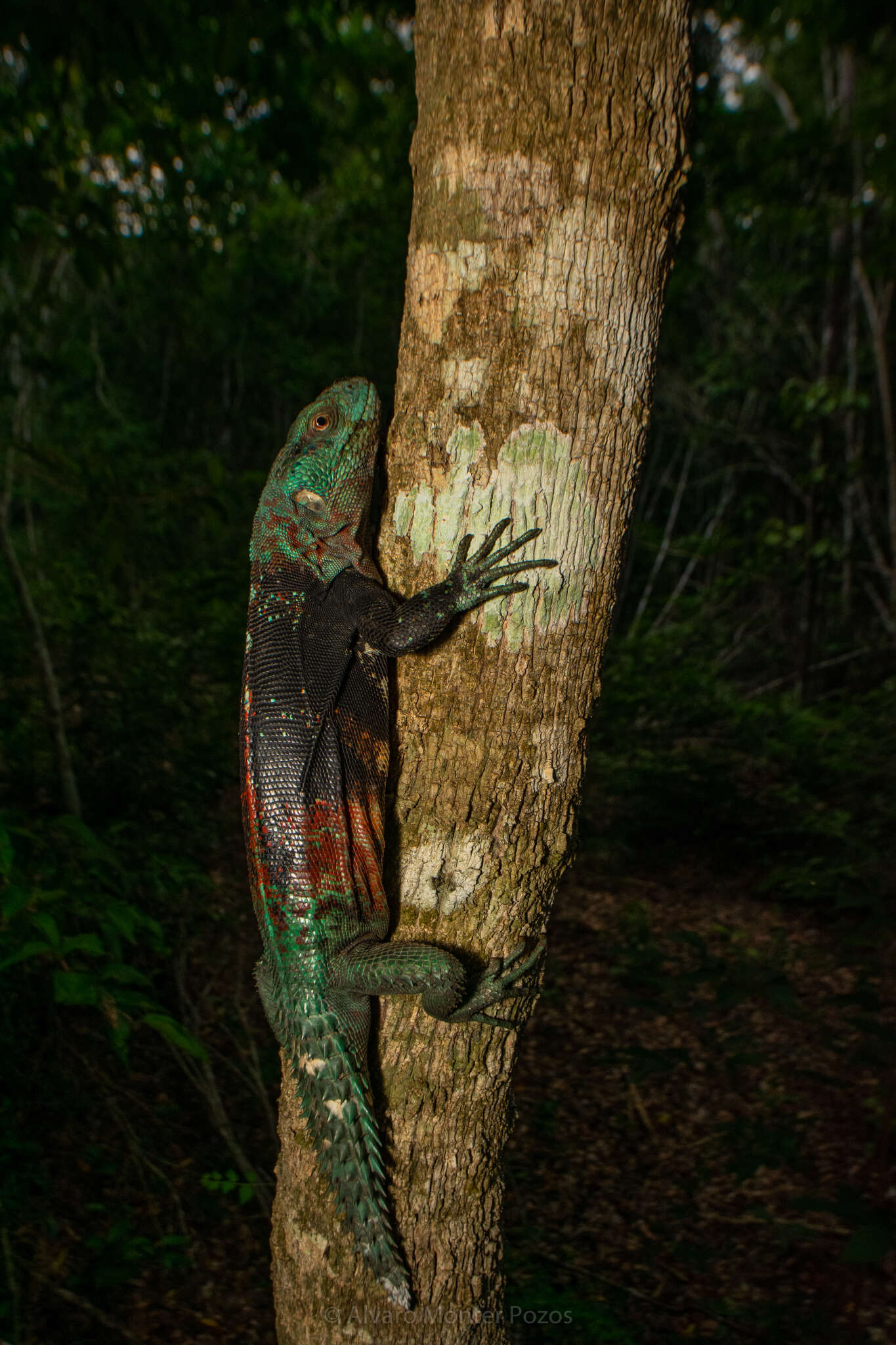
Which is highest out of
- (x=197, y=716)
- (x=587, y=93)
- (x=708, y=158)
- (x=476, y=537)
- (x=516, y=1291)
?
(x=708, y=158)

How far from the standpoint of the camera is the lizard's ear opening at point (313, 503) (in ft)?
8.99

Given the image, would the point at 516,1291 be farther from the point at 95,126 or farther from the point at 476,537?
the point at 95,126

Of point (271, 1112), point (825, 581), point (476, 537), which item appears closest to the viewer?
point (476, 537)

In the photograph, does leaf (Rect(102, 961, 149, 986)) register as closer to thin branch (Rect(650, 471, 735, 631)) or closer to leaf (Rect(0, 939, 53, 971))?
leaf (Rect(0, 939, 53, 971))

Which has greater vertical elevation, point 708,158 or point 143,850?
point 708,158

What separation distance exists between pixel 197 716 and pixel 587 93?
488cm

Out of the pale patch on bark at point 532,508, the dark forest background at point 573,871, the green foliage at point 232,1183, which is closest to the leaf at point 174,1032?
the dark forest background at point 573,871

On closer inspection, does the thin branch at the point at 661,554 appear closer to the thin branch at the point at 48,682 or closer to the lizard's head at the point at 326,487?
the thin branch at the point at 48,682

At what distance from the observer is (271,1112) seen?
4.46 meters

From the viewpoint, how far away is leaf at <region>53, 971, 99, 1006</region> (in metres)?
2.43

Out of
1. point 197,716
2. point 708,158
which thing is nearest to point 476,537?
point 197,716

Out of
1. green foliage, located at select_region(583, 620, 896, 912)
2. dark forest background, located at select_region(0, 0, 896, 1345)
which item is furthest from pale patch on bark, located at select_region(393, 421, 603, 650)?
green foliage, located at select_region(583, 620, 896, 912)

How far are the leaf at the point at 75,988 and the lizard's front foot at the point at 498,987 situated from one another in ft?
4.05

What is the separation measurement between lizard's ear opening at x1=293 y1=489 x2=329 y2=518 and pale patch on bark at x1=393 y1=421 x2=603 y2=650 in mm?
857
